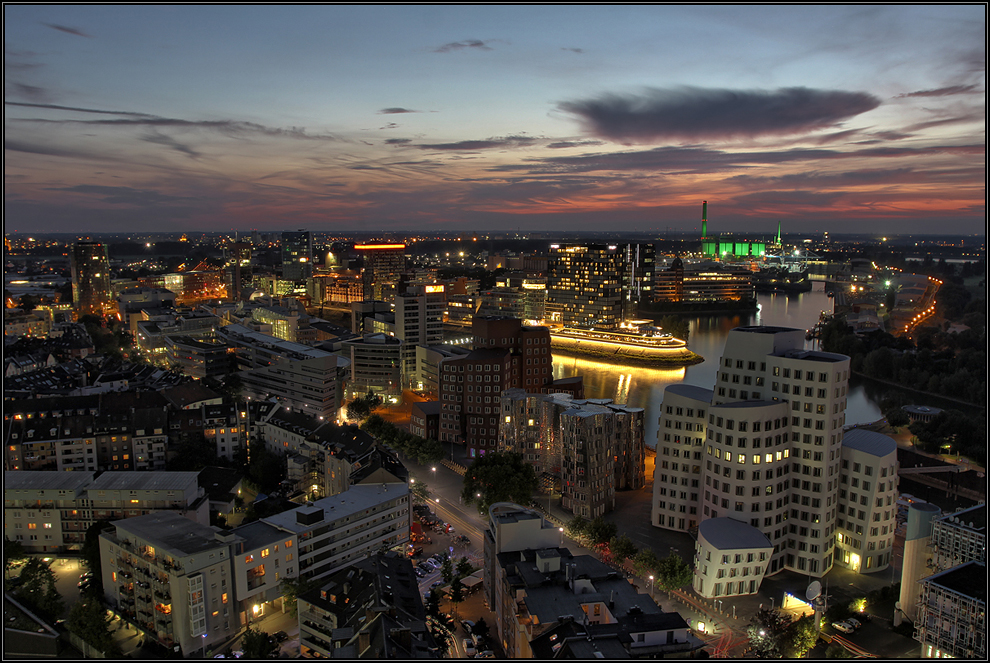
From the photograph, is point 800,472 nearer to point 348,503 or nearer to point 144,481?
point 348,503

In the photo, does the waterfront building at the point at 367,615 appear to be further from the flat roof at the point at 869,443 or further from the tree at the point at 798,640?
the flat roof at the point at 869,443

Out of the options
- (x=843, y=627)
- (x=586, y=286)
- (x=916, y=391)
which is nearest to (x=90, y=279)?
(x=586, y=286)

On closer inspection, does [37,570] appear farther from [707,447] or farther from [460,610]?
[707,447]

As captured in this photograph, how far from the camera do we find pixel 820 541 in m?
6.22

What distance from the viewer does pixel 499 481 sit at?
7.70 m

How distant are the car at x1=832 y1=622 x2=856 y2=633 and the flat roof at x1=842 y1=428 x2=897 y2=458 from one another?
1762 mm

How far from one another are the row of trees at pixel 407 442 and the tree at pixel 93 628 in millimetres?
4492

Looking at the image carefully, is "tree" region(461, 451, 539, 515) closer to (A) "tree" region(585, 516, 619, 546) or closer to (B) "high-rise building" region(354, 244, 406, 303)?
(A) "tree" region(585, 516, 619, 546)

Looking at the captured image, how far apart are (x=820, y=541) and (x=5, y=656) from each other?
24.2 feet

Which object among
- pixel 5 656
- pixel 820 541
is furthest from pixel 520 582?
pixel 5 656

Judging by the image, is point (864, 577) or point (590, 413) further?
point (590, 413)

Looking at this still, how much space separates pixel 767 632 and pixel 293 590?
13.4 ft

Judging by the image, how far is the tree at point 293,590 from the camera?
5.77 m

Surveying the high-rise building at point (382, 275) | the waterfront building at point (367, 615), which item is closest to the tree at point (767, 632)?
the waterfront building at point (367, 615)
